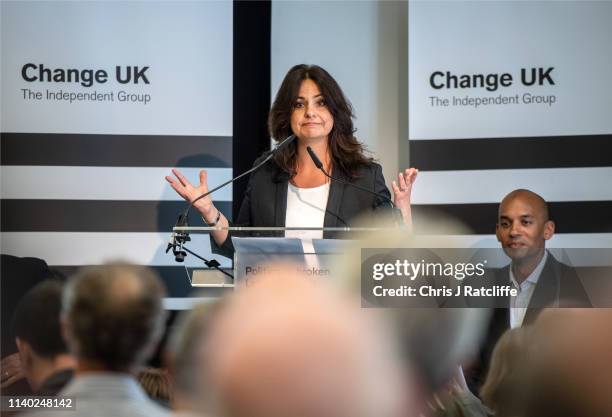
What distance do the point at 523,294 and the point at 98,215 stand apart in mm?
3448

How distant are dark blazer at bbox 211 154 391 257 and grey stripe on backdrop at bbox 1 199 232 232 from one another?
1.22 metres

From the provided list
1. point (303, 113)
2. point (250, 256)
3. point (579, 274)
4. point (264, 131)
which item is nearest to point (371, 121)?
point (264, 131)

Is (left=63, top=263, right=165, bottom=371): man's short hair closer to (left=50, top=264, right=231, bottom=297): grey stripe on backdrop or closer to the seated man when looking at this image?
the seated man

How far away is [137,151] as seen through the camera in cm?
525

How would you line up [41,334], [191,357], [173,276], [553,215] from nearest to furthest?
[191,357] < [41,334] < [553,215] < [173,276]

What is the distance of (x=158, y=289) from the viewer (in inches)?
60.6

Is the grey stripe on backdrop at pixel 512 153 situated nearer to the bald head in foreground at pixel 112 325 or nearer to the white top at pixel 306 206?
the white top at pixel 306 206

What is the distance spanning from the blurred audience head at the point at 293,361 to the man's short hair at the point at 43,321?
2.50 feet

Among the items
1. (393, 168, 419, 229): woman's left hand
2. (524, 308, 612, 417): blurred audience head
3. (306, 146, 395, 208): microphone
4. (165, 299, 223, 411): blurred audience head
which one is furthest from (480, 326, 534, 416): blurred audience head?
(393, 168, 419, 229): woman's left hand

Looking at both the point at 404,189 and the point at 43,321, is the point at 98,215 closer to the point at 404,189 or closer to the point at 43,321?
the point at 404,189

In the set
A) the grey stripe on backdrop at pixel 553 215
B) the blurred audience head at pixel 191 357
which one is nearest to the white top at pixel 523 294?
the blurred audience head at pixel 191 357

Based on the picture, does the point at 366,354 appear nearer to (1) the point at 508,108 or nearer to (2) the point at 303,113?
(2) the point at 303,113

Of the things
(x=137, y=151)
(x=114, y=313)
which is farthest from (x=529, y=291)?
(x=137, y=151)

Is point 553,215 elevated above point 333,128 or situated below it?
below
